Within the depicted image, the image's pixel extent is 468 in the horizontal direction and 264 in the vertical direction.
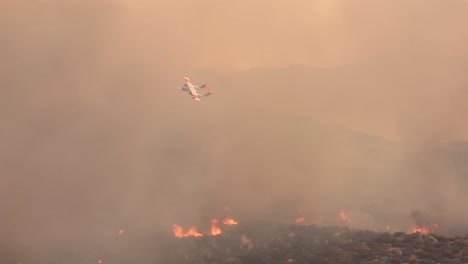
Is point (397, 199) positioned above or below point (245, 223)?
above

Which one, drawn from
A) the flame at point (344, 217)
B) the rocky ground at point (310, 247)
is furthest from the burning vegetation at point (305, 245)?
the flame at point (344, 217)

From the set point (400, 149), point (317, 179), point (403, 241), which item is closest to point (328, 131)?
point (400, 149)

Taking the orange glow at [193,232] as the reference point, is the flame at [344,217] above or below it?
above

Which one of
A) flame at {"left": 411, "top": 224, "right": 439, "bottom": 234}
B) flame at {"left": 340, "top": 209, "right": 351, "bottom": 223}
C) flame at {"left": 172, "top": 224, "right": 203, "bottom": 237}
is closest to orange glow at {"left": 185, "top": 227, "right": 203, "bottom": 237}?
flame at {"left": 172, "top": 224, "right": 203, "bottom": 237}

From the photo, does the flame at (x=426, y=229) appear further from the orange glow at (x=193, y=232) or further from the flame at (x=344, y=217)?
the orange glow at (x=193, y=232)

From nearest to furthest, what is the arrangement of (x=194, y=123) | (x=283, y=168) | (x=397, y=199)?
1. (x=397, y=199)
2. (x=283, y=168)
3. (x=194, y=123)

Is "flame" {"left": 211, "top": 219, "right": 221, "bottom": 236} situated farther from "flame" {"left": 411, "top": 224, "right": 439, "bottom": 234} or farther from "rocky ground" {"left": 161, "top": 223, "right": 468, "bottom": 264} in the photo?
"flame" {"left": 411, "top": 224, "right": 439, "bottom": 234}

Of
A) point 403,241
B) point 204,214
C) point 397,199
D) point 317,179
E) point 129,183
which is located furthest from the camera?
point 317,179

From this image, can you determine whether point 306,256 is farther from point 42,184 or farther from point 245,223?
point 42,184
